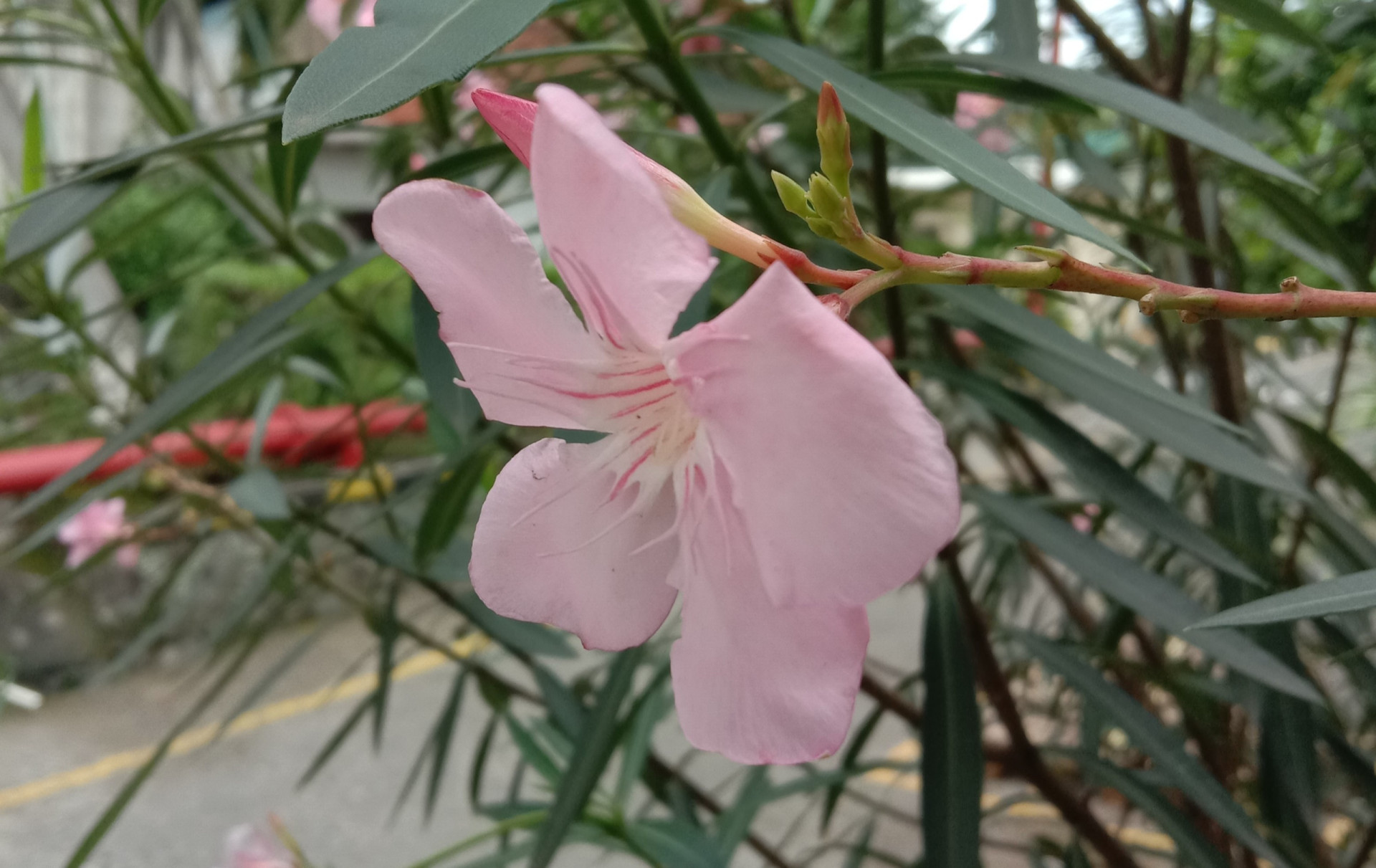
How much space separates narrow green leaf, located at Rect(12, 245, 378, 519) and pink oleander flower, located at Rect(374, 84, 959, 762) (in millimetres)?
276

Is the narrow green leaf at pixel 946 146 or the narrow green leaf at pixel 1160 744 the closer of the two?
the narrow green leaf at pixel 946 146

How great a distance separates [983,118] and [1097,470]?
68cm

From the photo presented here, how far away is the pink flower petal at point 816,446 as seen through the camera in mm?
157

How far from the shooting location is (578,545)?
0.24 m

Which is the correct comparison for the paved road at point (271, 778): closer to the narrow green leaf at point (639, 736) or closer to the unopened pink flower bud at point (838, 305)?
the narrow green leaf at point (639, 736)

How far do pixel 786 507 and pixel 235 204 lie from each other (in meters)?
0.68

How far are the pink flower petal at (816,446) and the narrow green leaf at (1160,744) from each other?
40 cm

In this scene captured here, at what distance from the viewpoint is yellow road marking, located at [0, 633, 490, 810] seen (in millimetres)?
1785

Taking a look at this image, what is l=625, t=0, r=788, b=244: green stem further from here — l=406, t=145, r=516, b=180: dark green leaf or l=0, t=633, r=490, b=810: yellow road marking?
l=0, t=633, r=490, b=810: yellow road marking

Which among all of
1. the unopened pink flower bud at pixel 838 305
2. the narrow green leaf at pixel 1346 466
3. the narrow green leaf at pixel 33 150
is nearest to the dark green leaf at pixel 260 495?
the narrow green leaf at pixel 33 150

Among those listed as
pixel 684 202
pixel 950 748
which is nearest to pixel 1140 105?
pixel 684 202

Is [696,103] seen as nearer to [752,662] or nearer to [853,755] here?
[752,662]

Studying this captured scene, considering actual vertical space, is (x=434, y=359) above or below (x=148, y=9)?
below

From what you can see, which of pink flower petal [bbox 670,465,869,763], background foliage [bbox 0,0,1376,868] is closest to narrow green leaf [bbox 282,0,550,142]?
background foliage [bbox 0,0,1376,868]
